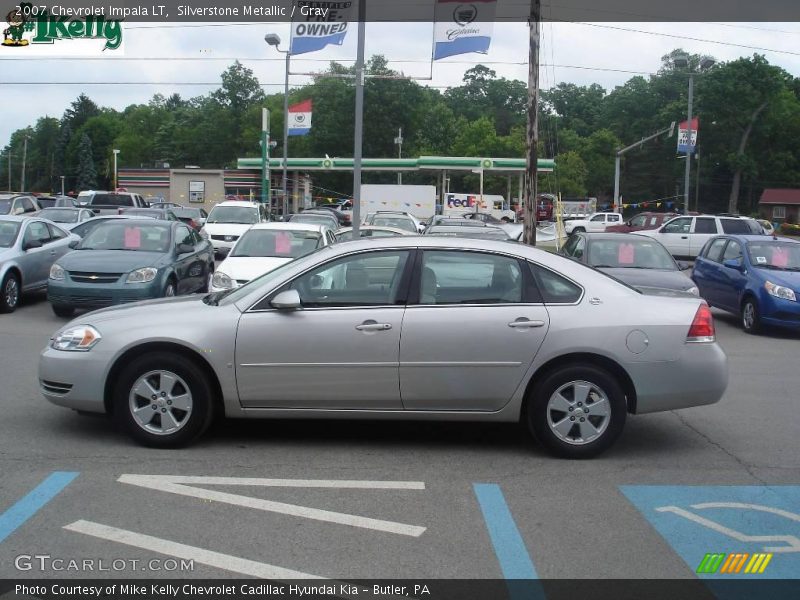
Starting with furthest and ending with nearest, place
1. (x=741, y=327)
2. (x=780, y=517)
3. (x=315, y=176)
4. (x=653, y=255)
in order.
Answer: (x=315, y=176) → (x=741, y=327) → (x=653, y=255) → (x=780, y=517)

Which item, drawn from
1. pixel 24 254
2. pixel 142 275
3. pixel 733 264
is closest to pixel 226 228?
pixel 24 254

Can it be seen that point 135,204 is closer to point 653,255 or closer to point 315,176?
point 653,255

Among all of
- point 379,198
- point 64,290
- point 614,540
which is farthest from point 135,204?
point 614,540

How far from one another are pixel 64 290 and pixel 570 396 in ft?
30.0

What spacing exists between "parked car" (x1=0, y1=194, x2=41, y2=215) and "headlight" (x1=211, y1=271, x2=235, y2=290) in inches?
648

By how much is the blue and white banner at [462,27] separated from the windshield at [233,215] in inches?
434

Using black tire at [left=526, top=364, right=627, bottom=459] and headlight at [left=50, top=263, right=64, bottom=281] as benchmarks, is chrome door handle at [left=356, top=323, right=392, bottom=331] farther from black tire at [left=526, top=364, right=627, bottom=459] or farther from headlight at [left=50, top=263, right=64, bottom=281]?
headlight at [left=50, top=263, right=64, bottom=281]

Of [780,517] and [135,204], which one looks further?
[135,204]

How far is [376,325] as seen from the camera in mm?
6375

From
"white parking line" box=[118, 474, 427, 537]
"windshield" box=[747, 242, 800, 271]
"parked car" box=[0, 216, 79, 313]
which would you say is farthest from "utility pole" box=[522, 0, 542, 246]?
"white parking line" box=[118, 474, 427, 537]

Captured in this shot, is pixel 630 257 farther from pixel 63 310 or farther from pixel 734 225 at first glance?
pixel 734 225

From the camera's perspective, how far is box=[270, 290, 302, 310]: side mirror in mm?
6332

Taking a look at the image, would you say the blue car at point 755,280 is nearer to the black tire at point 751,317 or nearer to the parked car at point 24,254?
the black tire at point 751,317

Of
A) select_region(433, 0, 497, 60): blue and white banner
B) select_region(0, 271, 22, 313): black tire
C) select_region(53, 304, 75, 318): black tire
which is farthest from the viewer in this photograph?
select_region(433, 0, 497, 60): blue and white banner
